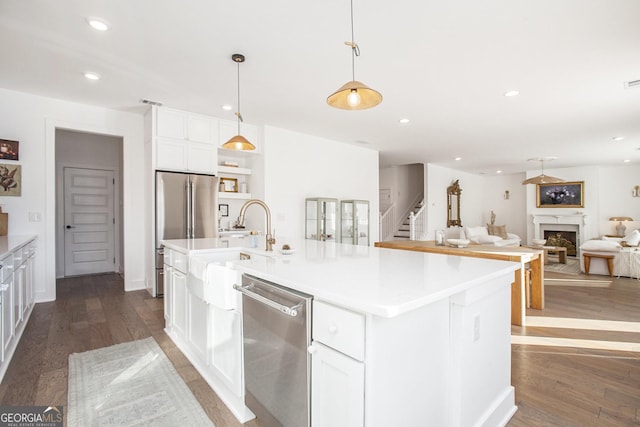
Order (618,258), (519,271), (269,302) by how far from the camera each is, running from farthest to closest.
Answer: (618,258) < (519,271) < (269,302)

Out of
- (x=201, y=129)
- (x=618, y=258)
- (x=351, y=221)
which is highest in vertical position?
(x=201, y=129)

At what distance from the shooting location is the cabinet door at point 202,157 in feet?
15.8

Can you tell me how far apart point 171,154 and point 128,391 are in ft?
10.9

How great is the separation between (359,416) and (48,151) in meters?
5.10

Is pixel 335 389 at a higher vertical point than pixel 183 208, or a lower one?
lower

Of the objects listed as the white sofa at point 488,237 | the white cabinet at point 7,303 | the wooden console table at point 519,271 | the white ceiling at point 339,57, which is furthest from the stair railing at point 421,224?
the white cabinet at point 7,303

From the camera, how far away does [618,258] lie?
6180 mm

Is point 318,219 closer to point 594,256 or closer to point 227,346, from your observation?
point 227,346

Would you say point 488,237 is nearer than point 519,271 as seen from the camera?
No

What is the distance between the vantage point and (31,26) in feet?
8.40

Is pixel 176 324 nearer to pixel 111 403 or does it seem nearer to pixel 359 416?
pixel 111 403

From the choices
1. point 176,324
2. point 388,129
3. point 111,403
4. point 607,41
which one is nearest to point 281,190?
point 388,129

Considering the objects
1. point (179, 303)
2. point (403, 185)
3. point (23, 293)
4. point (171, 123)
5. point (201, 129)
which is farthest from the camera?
point (403, 185)

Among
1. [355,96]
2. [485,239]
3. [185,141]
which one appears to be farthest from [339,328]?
[485,239]
